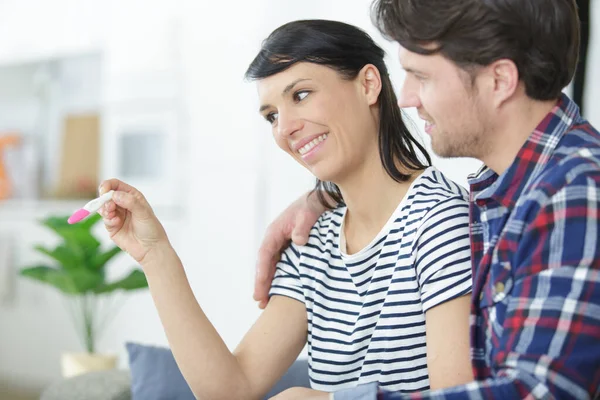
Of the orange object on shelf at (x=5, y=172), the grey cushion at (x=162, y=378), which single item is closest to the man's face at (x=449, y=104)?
the grey cushion at (x=162, y=378)

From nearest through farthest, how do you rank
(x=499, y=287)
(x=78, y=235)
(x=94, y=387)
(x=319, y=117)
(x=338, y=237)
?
(x=499, y=287)
(x=319, y=117)
(x=338, y=237)
(x=94, y=387)
(x=78, y=235)

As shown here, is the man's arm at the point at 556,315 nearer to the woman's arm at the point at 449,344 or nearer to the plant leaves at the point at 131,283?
the woman's arm at the point at 449,344

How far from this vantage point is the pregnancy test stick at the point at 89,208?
1.30 m

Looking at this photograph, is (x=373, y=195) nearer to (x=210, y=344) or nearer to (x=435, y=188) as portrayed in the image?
(x=435, y=188)

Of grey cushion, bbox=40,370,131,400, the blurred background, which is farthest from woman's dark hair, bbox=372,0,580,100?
the blurred background

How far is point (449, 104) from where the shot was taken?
1.07 metres

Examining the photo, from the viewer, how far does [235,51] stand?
386 centimetres

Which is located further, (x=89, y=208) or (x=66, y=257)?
(x=66, y=257)

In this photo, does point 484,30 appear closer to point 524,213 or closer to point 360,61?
point 524,213

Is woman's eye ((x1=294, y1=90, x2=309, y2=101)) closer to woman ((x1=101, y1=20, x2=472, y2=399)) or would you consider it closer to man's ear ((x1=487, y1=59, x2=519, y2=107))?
woman ((x1=101, y1=20, x2=472, y2=399))

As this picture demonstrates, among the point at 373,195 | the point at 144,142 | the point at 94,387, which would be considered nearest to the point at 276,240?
the point at 373,195

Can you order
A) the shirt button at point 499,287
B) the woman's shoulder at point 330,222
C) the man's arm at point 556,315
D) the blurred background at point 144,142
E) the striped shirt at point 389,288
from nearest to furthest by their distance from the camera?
the man's arm at point 556,315, the shirt button at point 499,287, the striped shirt at point 389,288, the woman's shoulder at point 330,222, the blurred background at point 144,142

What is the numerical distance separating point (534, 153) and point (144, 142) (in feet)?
11.4

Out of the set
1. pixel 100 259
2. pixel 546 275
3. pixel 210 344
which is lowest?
pixel 100 259
